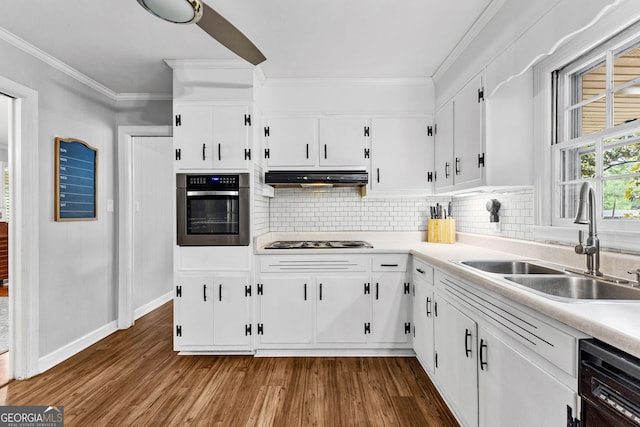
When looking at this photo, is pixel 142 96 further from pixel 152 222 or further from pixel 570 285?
pixel 570 285

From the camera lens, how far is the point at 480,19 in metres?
2.20

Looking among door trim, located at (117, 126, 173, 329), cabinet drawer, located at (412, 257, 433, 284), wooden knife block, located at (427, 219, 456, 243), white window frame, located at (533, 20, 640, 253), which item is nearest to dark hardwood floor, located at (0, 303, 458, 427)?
door trim, located at (117, 126, 173, 329)

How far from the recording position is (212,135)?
2.87 m

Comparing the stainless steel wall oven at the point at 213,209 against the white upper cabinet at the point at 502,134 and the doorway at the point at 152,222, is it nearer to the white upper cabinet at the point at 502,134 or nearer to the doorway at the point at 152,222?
the doorway at the point at 152,222

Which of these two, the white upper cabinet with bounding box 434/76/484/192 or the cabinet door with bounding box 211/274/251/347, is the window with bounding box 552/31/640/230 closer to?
the white upper cabinet with bounding box 434/76/484/192

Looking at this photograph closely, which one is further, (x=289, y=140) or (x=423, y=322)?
(x=289, y=140)

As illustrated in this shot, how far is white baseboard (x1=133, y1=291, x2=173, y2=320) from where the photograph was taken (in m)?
4.00

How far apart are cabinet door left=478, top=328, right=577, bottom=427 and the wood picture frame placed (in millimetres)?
3299

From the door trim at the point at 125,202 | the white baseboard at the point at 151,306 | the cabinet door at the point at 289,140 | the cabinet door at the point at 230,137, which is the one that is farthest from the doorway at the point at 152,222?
the cabinet door at the point at 289,140

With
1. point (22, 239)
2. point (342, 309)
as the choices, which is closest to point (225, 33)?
point (342, 309)

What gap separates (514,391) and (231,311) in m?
2.17

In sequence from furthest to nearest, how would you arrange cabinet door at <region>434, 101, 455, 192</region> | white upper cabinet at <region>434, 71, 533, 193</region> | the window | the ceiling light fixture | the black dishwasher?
cabinet door at <region>434, 101, 455, 192</region>
white upper cabinet at <region>434, 71, 533, 193</region>
the window
the ceiling light fixture
the black dishwasher

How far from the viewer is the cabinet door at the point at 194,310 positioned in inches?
113

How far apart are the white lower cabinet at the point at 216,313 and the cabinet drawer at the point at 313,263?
0.82ft
